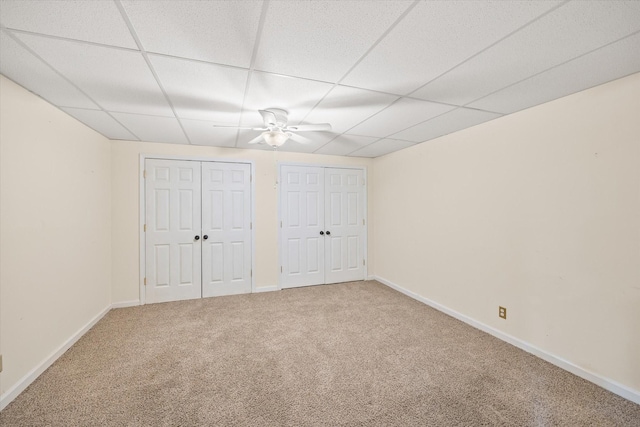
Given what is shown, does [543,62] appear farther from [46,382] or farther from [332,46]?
[46,382]

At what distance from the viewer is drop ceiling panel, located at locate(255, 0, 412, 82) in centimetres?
119

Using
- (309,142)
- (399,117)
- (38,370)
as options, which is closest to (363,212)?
(309,142)

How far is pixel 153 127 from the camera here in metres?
2.89

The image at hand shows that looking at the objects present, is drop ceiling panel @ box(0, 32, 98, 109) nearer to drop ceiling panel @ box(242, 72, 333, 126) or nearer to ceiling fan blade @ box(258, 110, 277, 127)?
drop ceiling panel @ box(242, 72, 333, 126)

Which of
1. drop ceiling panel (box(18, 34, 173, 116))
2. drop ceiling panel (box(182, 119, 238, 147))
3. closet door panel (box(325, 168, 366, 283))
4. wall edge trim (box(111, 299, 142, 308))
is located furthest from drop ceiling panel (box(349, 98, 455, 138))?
wall edge trim (box(111, 299, 142, 308))

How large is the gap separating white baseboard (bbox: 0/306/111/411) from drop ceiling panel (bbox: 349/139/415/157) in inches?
160

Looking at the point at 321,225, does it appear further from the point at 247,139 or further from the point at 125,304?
the point at 125,304

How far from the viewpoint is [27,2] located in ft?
3.72

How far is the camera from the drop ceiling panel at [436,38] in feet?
3.92

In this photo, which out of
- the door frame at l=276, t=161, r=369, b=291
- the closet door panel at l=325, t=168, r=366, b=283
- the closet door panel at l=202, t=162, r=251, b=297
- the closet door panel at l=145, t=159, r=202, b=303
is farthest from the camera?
the closet door panel at l=325, t=168, r=366, b=283

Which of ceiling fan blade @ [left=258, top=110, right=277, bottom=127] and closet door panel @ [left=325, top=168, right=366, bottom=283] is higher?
ceiling fan blade @ [left=258, top=110, right=277, bottom=127]

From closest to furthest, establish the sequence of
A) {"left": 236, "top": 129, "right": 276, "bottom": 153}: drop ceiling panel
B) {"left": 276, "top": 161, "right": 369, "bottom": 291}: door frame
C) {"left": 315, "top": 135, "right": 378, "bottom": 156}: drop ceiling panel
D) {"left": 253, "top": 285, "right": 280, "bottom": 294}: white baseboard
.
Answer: {"left": 236, "top": 129, "right": 276, "bottom": 153}: drop ceiling panel
{"left": 315, "top": 135, "right": 378, "bottom": 156}: drop ceiling panel
{"left": 253, "top": 285, "right": 280, "bottom": 294}: white baseboard
{"left": 276, "top": 161, "right": 369, "bottom": 291}: door frame

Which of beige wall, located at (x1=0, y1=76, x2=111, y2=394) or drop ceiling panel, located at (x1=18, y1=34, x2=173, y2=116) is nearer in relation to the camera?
drop ceiling panel, located at (x1=18, y1=34, x2=173, y2=116)

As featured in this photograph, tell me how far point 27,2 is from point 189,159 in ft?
8.64
